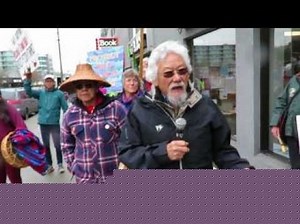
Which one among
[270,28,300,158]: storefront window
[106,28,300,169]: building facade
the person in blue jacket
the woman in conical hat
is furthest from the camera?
the person in blue jacket

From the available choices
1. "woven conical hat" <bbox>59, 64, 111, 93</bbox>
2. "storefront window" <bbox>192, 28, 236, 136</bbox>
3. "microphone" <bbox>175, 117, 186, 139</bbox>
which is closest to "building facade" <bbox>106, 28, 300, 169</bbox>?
"storefront window" <bbox>192, 28, 236, 136</bbox>

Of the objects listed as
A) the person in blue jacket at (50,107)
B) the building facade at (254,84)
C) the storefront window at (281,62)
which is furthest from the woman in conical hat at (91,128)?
the person in blue jacket at (50,107)

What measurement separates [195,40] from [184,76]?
4.59 m

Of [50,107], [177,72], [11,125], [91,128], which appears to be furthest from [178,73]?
[50,107]

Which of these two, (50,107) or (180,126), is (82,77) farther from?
(50,107)

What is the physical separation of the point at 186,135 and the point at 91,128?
2.62 feet

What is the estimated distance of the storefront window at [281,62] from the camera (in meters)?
4.15

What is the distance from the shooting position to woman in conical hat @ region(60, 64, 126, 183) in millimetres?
2189

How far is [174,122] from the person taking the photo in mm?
1543

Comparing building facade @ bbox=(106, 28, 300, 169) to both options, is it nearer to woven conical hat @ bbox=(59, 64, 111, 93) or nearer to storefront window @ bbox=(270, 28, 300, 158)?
storefront window @ bbox=(270, 28, 300, 158)

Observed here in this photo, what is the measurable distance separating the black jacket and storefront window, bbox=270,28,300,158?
2684mm

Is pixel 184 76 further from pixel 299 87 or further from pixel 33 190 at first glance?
pixel 299 87
